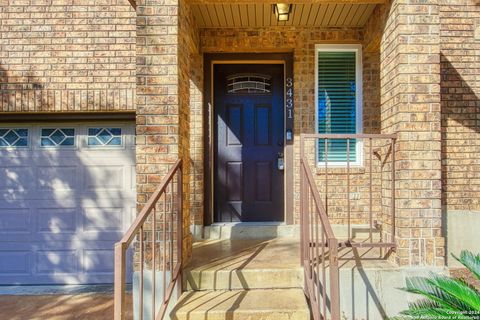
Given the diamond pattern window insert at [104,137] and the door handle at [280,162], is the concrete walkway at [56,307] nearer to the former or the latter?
the diamond pattern window insert at [104,137]

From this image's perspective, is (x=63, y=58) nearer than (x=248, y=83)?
Yes

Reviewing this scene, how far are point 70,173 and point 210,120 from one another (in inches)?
71.2

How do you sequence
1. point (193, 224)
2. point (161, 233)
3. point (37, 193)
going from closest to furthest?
point (161, 233)
point (193, 224)
point (37, 193)

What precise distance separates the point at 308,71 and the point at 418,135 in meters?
1.64

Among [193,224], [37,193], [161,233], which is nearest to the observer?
[161,233]

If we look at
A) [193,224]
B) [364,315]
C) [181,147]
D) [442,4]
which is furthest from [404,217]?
[442,4]

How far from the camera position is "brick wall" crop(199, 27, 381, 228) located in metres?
3.87

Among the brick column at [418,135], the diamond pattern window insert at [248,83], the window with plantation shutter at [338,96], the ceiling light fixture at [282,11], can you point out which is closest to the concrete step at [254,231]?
the window with plantation shutter at [338,96]

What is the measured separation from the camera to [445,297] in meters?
2.32

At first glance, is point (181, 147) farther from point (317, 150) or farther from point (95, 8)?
point (95, 8)

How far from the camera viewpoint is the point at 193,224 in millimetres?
3814

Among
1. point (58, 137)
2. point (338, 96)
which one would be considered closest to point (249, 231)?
point (338, 96)

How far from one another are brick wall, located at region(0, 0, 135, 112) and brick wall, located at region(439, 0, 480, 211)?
3.67 m

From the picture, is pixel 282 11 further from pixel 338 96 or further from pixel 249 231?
pixel 249 231
